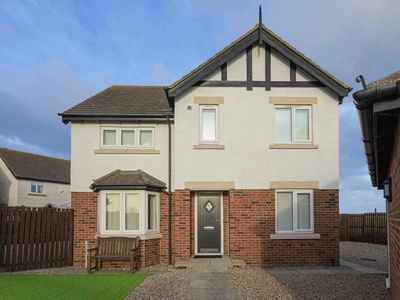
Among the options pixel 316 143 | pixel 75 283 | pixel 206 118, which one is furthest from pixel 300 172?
pixel 75 283

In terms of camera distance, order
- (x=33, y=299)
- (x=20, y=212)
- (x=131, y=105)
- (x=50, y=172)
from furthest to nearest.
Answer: (x=50, y=172) → (x=131, y=105) → (x=20, y=212) → (x=33, y=299)

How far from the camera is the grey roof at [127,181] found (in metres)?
14.2

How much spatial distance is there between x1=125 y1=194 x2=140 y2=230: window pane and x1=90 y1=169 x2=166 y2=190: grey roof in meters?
0.53

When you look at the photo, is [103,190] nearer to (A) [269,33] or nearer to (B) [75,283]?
(B) [75,283]

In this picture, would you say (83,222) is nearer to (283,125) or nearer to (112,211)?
(112,211)

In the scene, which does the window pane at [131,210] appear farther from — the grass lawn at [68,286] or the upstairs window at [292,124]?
the upstairs window at [292,124]

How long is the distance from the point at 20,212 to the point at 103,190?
8.72 feet

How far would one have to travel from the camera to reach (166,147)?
15.3m

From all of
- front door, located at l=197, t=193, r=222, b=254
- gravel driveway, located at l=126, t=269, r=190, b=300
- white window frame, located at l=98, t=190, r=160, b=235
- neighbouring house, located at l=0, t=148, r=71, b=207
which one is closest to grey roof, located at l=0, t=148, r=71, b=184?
neighbouring house, located at l=0, t=148, r=71, b=207

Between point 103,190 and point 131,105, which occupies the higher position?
point 131,105

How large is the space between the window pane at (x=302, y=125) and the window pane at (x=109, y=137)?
21.0ft

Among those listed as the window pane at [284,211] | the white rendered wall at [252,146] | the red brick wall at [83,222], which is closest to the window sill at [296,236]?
the window pane at [284,211]

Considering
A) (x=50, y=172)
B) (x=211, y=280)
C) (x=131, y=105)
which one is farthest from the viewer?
(x=50, y=172)

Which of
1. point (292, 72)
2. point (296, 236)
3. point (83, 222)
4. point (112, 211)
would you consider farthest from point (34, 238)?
point (292, 72)
